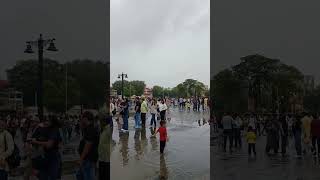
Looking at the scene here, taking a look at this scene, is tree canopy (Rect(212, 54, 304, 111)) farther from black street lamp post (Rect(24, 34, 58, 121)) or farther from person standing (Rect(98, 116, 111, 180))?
person standing (Rect(98, 116, 111, 180))

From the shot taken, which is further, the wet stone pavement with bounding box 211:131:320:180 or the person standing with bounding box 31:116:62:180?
the wet stone pavement with bounding box 211:131:320:180

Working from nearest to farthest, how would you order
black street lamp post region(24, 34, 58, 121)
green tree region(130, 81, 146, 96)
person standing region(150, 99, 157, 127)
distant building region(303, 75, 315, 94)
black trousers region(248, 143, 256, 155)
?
black trousers region(248, 143, 256, 155) → black street lamp post region(24, 34, 58, 121) → person standing region(150, 99, 157, 127) → distant building region(303, 75, 315, 94) → green tree region(130, 81, 146, 96)

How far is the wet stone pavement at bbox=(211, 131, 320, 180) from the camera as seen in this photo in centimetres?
1326

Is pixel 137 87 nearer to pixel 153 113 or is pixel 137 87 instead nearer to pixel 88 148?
pixel 153 113

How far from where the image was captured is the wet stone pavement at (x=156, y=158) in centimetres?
1292

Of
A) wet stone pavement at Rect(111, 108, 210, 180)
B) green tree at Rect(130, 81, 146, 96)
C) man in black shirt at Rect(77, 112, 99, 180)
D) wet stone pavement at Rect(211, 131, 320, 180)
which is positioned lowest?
wet stone pavement at Rect(211, 131, 320, 180)

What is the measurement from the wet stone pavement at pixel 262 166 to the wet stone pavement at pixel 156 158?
401 mm

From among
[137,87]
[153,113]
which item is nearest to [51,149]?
[153,113]

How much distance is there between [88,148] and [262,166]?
7309 millimetres

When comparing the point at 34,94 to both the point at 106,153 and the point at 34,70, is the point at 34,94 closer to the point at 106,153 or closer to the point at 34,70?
the point at 34,70

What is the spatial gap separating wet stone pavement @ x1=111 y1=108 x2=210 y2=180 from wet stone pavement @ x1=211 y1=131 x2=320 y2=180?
15.8 inches

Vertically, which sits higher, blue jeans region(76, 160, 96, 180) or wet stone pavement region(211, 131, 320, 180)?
blue jeans region(76, 160, 96, 180)

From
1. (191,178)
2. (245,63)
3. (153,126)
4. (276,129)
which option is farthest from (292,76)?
(191,178)

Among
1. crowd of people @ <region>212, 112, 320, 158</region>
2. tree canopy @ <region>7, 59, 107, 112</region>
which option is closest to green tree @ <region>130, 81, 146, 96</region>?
tree canopy @ <region>7, 59, 107, 112</region>
